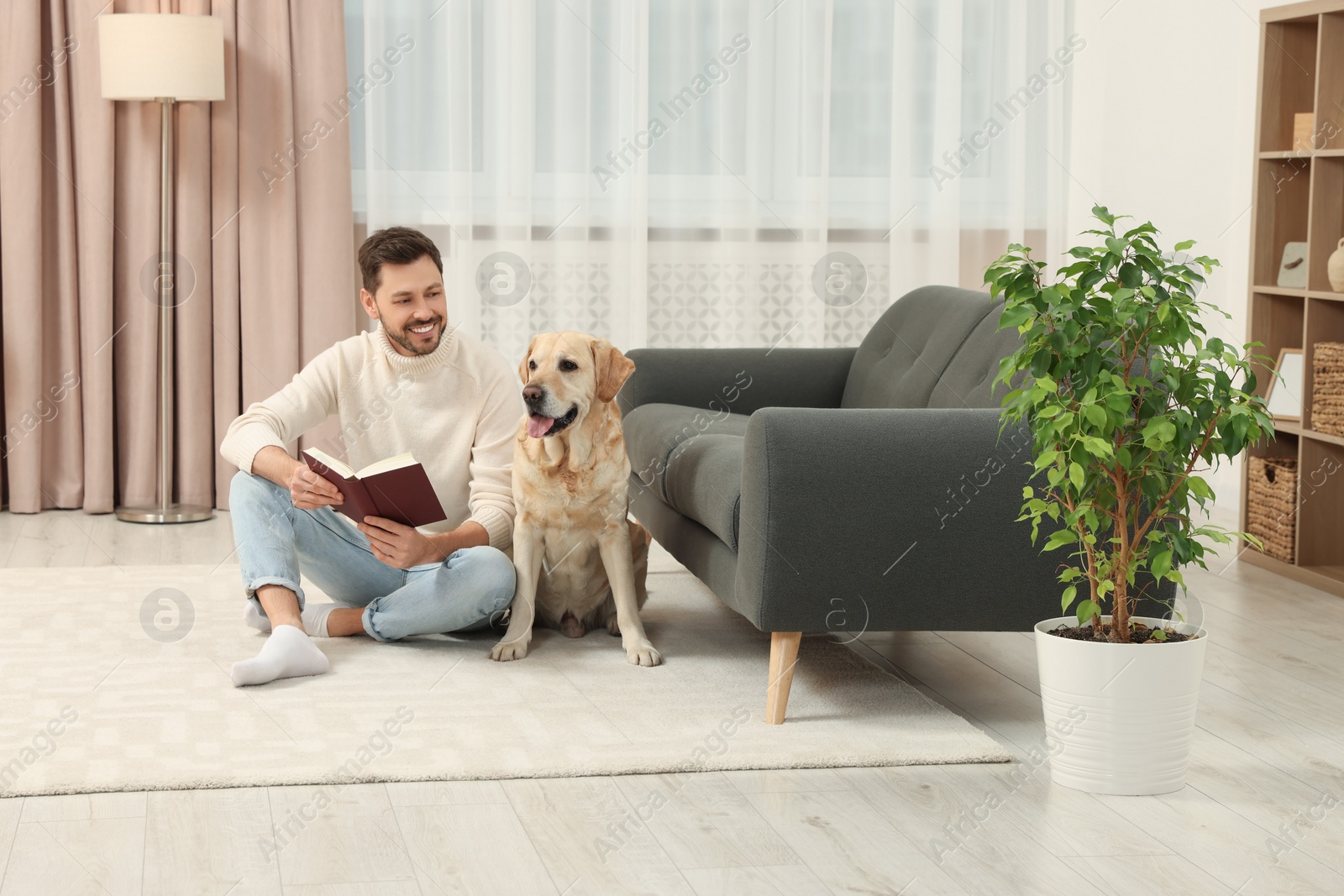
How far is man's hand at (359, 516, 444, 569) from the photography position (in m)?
2.53

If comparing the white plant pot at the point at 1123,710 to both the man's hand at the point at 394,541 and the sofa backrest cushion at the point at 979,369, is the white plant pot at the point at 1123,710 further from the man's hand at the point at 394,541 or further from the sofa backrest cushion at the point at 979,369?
the man's hand at the point at 394,541

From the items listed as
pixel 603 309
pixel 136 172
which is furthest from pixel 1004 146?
pixel 136 172

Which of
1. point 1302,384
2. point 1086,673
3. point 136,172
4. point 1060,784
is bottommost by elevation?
point 1060,784

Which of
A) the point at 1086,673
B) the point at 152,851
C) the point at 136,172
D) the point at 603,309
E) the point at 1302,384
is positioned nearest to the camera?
the point at 152,851

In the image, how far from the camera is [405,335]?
277 centimetres

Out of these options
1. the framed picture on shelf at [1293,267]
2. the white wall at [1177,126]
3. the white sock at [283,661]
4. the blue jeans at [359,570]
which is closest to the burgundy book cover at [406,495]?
the blue jeans at [359,570]

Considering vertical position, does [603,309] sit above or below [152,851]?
above

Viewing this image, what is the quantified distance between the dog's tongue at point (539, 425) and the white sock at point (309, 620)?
2.13ft

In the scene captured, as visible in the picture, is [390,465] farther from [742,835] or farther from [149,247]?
[149,247]

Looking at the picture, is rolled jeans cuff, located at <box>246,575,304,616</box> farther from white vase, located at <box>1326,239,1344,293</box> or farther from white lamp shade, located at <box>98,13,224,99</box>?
white vase, located at <box>1326,239,1344,293</box>

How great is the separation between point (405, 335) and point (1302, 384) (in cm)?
233

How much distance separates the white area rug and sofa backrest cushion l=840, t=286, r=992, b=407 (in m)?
0.63

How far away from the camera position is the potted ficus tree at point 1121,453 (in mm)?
1903

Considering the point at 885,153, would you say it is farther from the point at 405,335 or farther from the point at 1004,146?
the point at 405,335
